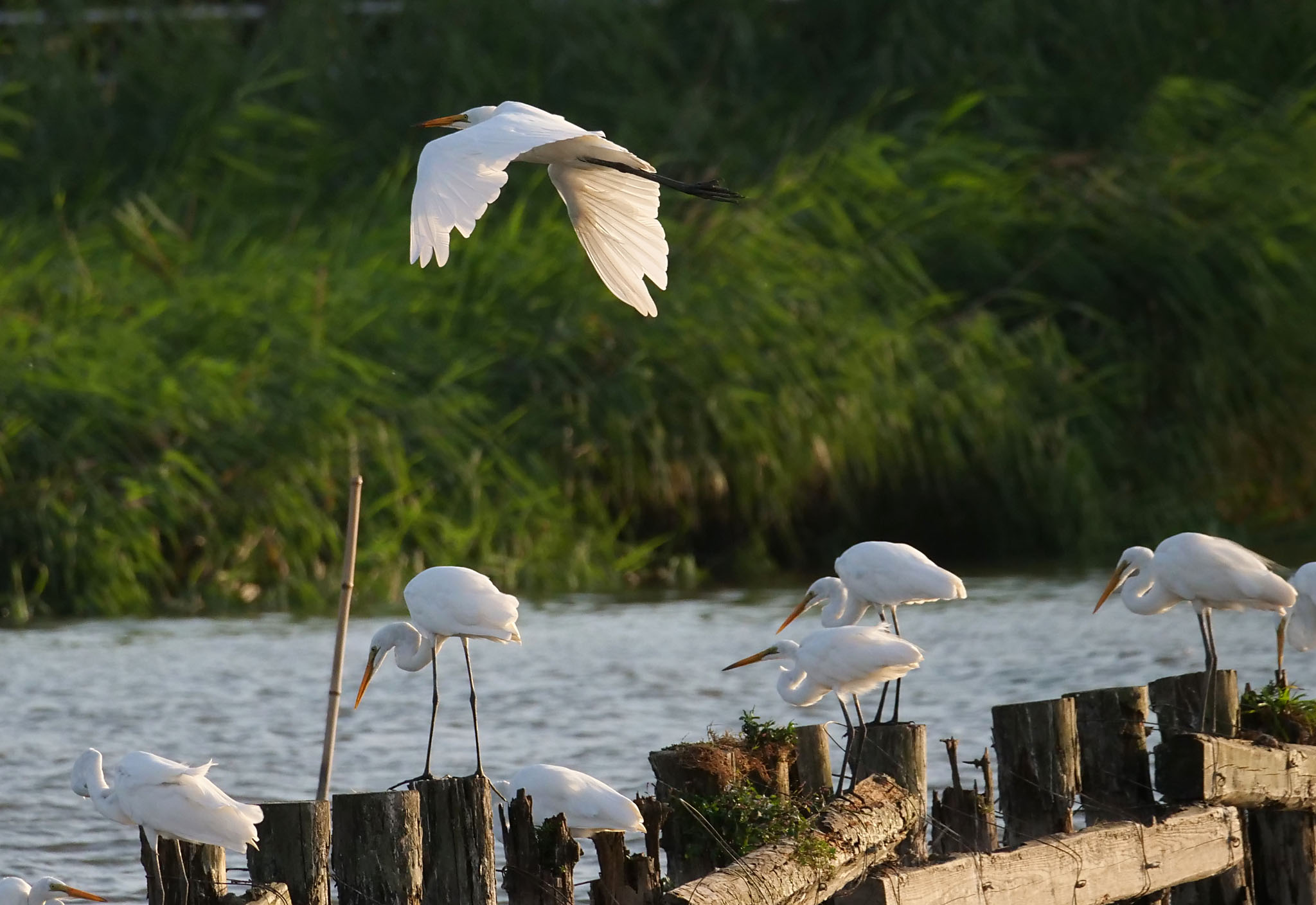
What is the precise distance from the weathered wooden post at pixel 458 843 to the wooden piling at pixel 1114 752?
1.83 m

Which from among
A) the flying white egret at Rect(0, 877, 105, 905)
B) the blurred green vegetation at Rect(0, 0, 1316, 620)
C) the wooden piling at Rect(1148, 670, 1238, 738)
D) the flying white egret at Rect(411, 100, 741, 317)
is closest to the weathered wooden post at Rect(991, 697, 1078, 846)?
the wooden piling at Rect(1148, 670, 1238, 738)

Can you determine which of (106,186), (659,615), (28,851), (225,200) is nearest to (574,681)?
(659,615)

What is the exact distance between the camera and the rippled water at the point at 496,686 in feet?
22.9

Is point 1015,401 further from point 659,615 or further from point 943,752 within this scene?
point 943,752

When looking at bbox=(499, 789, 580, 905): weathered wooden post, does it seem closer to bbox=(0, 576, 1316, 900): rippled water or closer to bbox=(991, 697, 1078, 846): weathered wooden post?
bbox=(991, 697, 1078, 846): weathered wooden post

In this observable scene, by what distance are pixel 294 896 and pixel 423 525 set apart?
22.9ft

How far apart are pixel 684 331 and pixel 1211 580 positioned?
20.8 feet

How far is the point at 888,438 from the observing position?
11.6 metres

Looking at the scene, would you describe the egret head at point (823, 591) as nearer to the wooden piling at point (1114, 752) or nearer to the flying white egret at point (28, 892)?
the wooden piling at point (1114, 752)

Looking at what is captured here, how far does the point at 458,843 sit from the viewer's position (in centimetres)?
390

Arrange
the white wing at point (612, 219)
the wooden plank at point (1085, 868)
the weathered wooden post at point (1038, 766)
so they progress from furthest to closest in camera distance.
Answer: the white wing at point (612, 219), the weathered wooden post at point (1038, 766), the wooden plank at point (1085, 868)

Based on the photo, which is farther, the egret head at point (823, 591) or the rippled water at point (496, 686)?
the rippled water at point (496, 686)

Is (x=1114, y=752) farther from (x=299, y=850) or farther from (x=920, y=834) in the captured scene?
(x=299, y=850)

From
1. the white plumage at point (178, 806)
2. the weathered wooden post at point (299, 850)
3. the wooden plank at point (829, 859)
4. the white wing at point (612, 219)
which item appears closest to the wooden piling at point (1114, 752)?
the wooden plank at point (829, 859)
